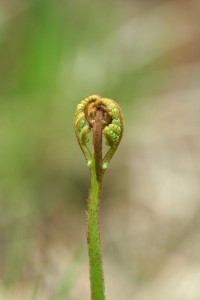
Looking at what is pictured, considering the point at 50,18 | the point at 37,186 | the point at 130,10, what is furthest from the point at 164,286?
the point at 130,10

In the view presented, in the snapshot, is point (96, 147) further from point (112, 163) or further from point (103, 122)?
point (112, 163)

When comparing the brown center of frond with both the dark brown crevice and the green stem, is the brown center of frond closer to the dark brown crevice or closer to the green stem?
the dark brown crevice

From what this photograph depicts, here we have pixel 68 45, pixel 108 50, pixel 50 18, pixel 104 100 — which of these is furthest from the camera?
pixel 108 50

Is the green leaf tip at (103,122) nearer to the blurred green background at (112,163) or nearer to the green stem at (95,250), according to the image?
the green stem at (95,250)

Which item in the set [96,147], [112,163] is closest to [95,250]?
[96,147]

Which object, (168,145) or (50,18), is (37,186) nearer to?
(50,18)

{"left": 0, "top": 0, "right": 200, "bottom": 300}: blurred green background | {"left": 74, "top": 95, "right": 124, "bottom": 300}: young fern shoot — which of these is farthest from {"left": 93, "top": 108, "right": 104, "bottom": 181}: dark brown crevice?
{"left": 0, "top": 0, "right": 200, "bottom": 300}: blurred green background

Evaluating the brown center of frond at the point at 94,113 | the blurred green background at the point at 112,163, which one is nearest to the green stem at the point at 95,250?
the brown center of frond at the point at 94,113
